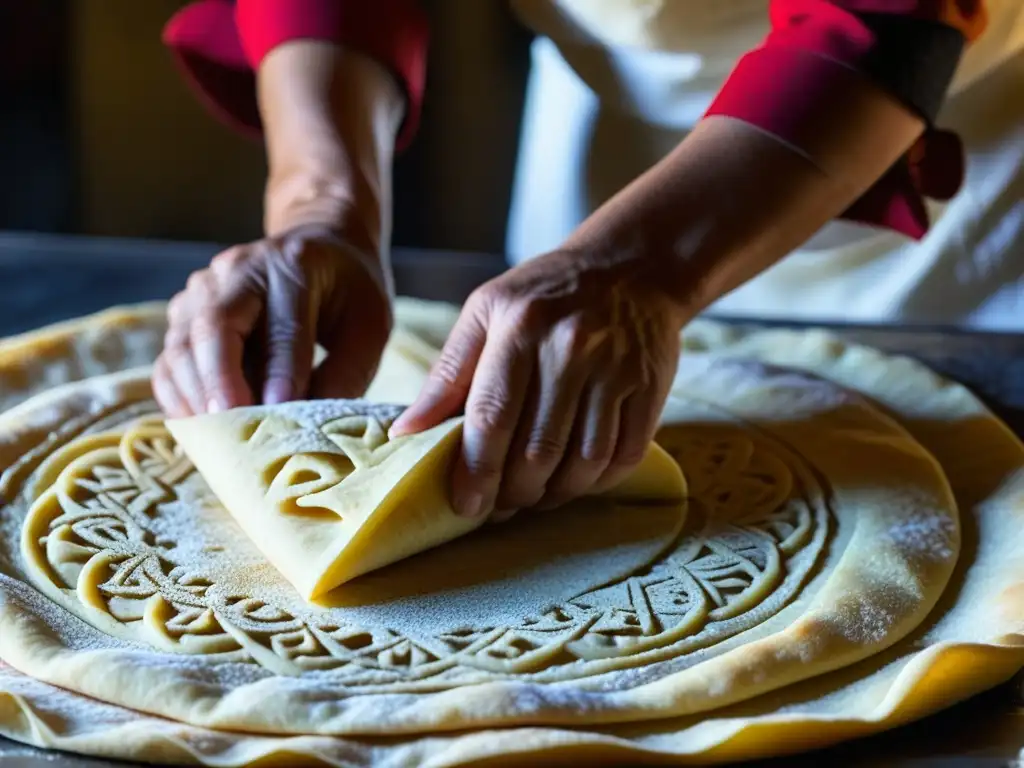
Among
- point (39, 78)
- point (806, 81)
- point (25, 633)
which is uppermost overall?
point (806, 81)

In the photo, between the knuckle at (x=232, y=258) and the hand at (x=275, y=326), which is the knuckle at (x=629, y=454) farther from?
the knuckle at (x=232, y=258)

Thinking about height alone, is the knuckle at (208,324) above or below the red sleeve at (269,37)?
below

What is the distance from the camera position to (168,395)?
128cm

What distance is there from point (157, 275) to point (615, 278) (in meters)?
1.07

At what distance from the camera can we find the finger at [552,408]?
1063 mm

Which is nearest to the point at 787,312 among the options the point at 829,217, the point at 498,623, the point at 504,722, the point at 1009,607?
the point at 829,217

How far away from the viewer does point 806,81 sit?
3.92 ft

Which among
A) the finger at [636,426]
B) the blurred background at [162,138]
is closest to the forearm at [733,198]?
the finger at [636,426]

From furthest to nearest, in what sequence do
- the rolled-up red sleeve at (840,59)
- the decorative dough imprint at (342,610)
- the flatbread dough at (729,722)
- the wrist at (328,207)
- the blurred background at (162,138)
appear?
the blurred background at (162,138), the wrist at (328,207), the rolled-up red sleeve at (840,59), the decorative dough imprint at (342,610), the flatbread dough at (729,722)

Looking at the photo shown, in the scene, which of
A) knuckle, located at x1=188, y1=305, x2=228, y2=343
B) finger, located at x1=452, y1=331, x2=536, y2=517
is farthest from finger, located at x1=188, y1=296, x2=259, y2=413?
finger, located at x1=452, y1=331, x2=536, y2=517

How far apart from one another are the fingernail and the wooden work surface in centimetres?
39

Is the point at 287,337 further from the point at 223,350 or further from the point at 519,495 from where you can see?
the point at 519,495

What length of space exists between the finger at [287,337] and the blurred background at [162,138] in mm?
1830

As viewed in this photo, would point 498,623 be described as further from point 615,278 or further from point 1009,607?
point 1009,607
